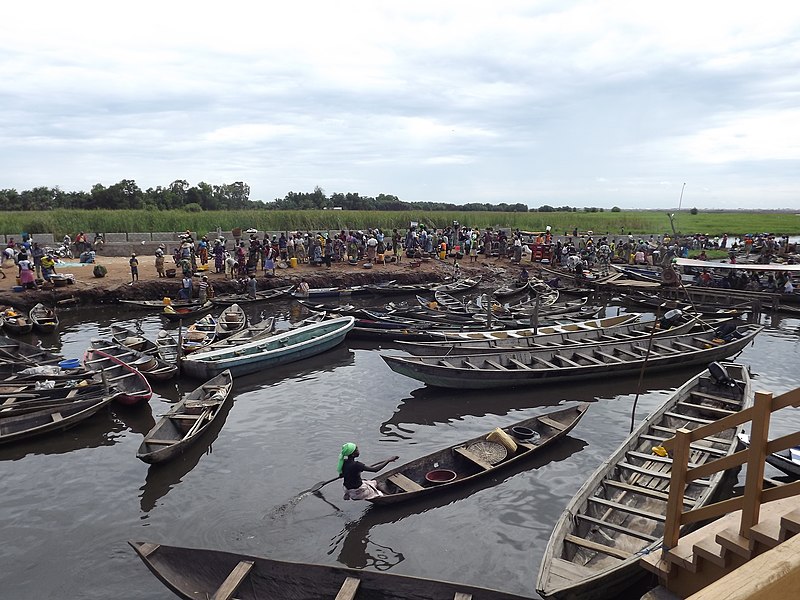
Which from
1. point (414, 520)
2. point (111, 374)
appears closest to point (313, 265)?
point (111, 374)

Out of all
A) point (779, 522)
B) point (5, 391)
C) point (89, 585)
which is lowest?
point (89, 585)

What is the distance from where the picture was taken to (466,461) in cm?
1140

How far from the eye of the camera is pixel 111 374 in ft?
53.3

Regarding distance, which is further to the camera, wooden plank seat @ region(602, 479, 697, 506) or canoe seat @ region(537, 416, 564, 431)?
canoe seat @ region(537, 416, 564, 431)

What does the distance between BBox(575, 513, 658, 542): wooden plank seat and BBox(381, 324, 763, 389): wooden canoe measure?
290 inches

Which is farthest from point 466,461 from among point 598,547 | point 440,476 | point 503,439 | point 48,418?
point 48,418

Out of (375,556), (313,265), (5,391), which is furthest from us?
(313,265)

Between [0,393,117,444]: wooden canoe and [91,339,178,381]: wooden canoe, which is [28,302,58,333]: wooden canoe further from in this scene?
[0,393,117,444]: wooden canoe

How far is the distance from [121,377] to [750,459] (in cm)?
1515

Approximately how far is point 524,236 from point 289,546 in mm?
38736

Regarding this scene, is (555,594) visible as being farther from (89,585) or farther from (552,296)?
(552,296)

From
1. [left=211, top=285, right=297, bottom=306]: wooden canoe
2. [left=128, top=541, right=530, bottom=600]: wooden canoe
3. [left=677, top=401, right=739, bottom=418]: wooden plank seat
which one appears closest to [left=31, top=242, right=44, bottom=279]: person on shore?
[left=211, top=285, right=297, bottom=306]: wooden canoe

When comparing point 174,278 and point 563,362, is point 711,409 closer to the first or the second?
point 563,362

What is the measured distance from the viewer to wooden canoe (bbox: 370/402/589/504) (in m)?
10.3
